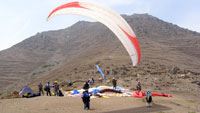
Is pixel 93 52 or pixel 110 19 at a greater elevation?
pixel 93 52

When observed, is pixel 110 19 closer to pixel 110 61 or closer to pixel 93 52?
pixel 110 61

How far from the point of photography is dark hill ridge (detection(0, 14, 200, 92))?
1759 inches

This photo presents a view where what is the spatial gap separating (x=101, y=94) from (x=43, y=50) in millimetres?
74565

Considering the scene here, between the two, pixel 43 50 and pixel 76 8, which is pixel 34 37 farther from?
pixel 76 8

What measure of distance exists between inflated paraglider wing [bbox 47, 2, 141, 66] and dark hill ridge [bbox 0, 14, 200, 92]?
26.6m

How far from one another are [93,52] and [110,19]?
47.5m

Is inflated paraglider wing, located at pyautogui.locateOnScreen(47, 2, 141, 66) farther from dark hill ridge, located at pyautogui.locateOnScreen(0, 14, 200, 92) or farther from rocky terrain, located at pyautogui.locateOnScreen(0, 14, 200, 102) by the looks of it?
dark hill ridge, located at pyautogui.locateOnScreen(0, 14, 200, 92)

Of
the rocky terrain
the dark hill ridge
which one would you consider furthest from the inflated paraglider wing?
the dark hill ridge

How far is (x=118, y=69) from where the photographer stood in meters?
30.3

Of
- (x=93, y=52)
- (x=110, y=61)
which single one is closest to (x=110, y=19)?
(x=110, y=61)

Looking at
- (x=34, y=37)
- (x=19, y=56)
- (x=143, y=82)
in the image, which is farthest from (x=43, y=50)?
(x=143, y=82)

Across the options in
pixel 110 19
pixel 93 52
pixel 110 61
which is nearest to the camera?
pixel 110 19

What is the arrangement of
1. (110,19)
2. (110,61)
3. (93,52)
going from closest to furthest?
(110,19) < (110,61) < (93,52)

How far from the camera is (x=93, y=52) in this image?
189 feet
